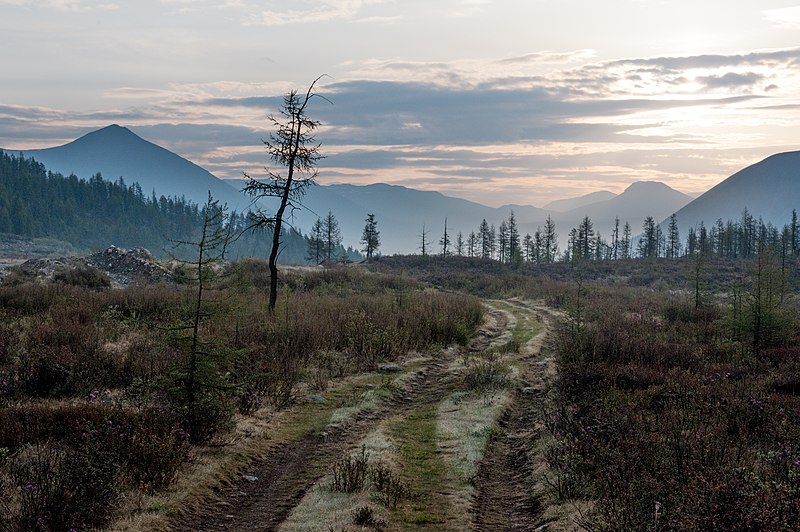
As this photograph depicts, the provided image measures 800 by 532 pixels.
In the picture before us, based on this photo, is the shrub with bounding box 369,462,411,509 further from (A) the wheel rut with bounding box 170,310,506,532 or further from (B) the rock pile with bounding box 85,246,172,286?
(B) the rock pile with bounding box 85,246,172,286

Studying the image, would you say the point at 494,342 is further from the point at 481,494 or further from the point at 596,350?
the point at 481,494

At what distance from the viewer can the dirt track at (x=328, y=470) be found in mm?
7176

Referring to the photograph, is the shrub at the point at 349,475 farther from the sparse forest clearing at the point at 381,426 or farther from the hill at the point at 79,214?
the hill at the point at 79,214

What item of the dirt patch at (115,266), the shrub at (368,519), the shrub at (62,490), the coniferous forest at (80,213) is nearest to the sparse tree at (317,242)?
the coniferous forest at (80,213)

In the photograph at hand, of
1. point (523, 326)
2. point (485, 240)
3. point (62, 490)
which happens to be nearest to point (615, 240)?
point (485, 240)

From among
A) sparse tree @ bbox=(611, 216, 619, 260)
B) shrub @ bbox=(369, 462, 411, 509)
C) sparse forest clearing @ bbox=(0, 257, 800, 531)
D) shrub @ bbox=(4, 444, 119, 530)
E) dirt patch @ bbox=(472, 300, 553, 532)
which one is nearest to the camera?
shrub @ bbox=(4, 444, 119, 530)

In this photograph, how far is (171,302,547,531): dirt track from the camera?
283 inches

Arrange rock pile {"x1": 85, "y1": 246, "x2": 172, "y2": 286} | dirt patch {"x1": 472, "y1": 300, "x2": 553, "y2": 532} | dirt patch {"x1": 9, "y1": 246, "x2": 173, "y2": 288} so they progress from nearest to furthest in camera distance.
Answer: dirt patch {"x1": 472, "y1": 300, "x2": 553, "y2": 532}
dirt patch {"x1": 9, "y1": 246, "x2": 173, "y2": 288}
rock pile {"x1": 85, "y1": 246, "x2": 172, "y2": 286}

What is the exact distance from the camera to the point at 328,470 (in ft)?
29.1

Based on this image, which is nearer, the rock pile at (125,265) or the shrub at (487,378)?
the shrub at (487,378)

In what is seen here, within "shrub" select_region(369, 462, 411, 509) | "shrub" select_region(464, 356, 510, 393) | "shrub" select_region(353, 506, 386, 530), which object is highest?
"shrub" select_region(353, 506, 386, 530)

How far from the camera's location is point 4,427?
26.0 feet

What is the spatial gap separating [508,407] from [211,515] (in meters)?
7.32

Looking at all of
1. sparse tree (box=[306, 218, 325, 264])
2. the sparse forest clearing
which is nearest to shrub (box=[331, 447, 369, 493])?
the sparse forest clearing
